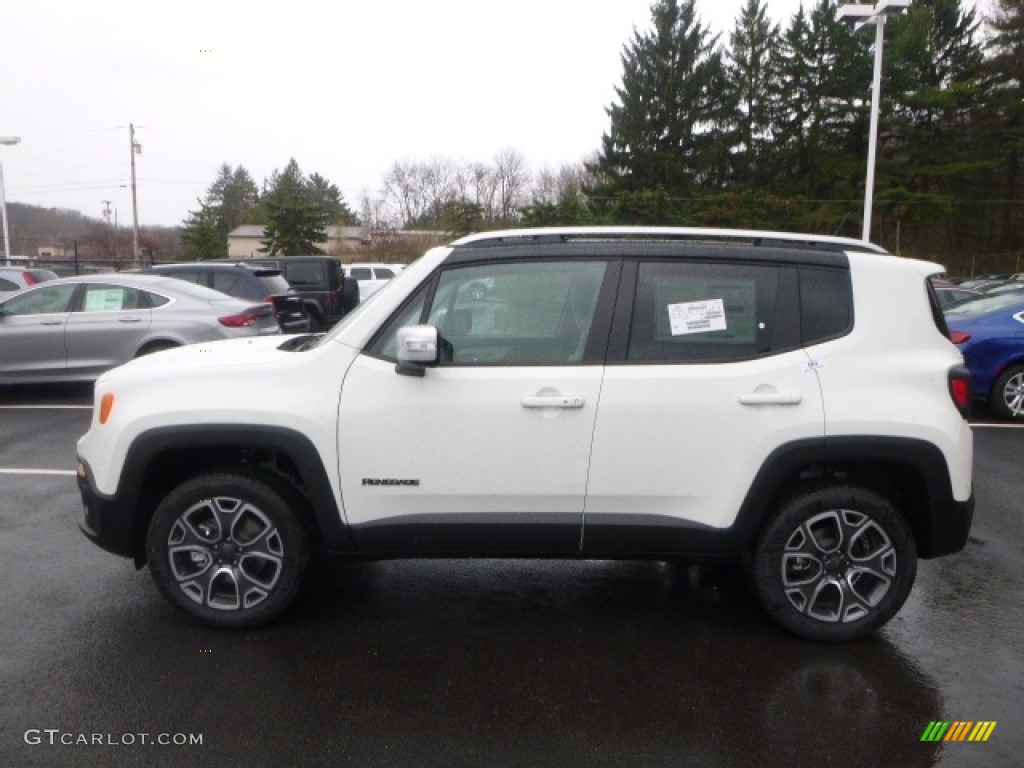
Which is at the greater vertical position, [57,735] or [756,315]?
[756,315]

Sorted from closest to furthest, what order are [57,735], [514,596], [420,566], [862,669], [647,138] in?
[57,735] → [862,669] → [514,596] → [420,566] → [647,138]

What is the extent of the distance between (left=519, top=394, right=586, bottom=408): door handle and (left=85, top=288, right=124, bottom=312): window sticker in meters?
8.47

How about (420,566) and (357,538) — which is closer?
(357,538)

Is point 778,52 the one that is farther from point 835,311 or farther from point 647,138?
point 835,311

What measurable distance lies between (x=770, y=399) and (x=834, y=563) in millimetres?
847

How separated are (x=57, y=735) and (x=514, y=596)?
7.33ft

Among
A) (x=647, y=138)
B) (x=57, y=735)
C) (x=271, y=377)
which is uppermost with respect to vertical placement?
(x=647, y=138)

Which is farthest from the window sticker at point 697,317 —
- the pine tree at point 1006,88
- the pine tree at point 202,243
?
the pine tree at point 202,243

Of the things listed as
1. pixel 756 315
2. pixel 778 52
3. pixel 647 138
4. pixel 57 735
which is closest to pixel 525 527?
pixel 756 315

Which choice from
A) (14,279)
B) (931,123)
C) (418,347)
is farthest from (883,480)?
(931,123)

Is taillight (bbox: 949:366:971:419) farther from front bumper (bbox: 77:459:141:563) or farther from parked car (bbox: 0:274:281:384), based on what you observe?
parked car (bbox: 0:274:281:384)

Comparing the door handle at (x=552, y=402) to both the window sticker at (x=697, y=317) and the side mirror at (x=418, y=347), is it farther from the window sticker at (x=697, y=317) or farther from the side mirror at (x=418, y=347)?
the window sticker at (x=697, y=317)

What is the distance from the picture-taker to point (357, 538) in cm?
409

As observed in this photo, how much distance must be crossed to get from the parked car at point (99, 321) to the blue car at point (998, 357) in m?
8.42
